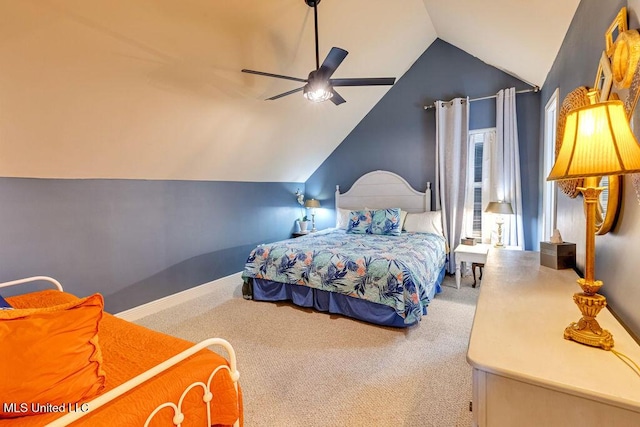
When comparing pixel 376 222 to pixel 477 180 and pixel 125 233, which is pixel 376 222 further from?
pixel 125 233

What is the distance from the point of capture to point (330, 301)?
299 cm

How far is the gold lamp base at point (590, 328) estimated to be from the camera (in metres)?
0.87

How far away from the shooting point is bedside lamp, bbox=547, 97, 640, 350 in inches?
32.2

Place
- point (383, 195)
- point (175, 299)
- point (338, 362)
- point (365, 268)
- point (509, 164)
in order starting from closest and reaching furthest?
point (338, 362)
point (365, 268)
point (175, 299)
point (509, 164)
point (383, 195)

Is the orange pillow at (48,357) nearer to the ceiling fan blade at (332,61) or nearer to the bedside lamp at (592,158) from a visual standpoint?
the bedside lamp at (592,158)

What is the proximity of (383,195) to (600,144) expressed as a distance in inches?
153

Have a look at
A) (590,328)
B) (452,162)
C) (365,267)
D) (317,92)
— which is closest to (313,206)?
(452,162)

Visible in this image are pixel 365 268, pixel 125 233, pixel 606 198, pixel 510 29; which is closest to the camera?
pixel 606 198

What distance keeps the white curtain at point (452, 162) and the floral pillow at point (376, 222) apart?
29.6 inches

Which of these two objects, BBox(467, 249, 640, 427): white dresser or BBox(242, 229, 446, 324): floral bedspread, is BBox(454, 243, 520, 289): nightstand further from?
BBox(467, 249, 640, 427): white dresser

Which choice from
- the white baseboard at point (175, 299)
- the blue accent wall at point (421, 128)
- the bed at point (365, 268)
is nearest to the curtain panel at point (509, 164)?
the blue accent wall at point (421, 128)

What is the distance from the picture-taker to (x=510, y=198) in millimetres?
3707

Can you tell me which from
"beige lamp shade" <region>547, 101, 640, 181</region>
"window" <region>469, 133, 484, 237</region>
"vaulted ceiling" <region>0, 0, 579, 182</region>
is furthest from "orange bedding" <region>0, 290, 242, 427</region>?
"window" <region>469, 133, 484, 237</region>

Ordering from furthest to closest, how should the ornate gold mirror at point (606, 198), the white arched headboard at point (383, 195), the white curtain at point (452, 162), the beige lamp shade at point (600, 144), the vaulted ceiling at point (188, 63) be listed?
1. the white arched headboard at point (383, 195)
2. the white curtain at point (452, 162)
3. the vaulted ceiling at point (188, 63)
4. the ornate gold mirror at point (606, 198)
5. the beige lamp shade at point (600, 144)
